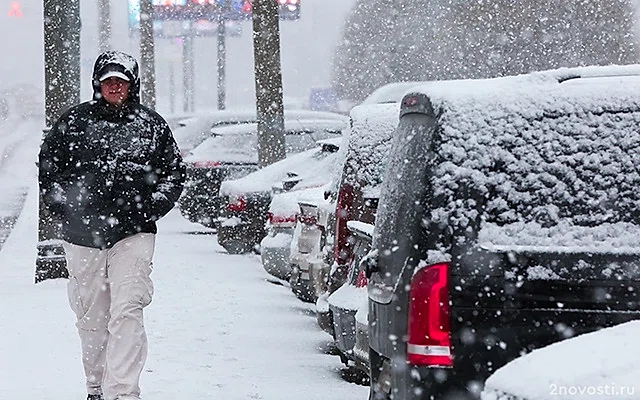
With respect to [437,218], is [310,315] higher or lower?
lower

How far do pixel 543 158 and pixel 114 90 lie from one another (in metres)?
3.24

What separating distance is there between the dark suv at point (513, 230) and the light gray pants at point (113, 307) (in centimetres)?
265

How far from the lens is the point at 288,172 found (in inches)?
541

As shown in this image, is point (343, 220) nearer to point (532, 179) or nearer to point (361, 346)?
point (361, 346)

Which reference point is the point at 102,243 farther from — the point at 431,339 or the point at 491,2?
the point at 491,2

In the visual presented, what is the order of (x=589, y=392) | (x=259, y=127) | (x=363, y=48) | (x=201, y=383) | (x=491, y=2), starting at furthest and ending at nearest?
(x=363, y=48)
(x=491, y=2)
(x=259, y=127)
(x=201, y=383)
(x=589, y=392)

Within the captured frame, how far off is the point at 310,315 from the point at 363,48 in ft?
201

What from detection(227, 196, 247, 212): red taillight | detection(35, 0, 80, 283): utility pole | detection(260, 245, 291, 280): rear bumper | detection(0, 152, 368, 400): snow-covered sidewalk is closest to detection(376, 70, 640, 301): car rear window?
detection(0, 152, 368, 400): snow-covered sidewalk

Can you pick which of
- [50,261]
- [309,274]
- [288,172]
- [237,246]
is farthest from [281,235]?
[237,246]

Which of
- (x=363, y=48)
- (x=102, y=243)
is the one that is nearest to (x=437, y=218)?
(x=102, y=243)

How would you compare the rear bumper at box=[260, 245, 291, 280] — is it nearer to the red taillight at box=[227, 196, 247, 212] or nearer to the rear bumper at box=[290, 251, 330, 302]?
the rear bumper at box=[290, 251, 330, 302]

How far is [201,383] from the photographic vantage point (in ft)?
25.9

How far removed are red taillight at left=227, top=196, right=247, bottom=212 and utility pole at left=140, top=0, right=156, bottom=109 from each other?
60.6 ft

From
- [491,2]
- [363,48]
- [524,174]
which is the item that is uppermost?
[524,174]
